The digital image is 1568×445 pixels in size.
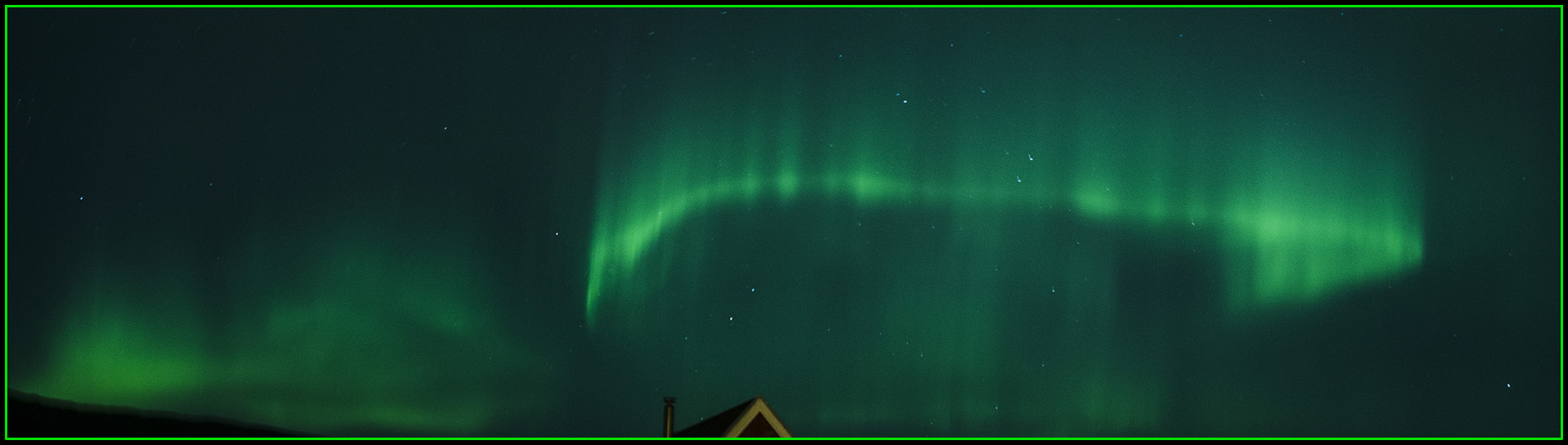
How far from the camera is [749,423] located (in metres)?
15.0

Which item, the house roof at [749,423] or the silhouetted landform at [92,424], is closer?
the house roof at [749,423]

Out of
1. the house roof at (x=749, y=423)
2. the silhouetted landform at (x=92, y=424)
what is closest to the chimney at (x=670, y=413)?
the house roof at (x=749, y=423)

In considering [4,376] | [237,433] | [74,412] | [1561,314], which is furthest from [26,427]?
[1561,314]

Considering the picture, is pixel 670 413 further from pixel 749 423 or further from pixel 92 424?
pixel 92 424

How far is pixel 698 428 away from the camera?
53.9ft

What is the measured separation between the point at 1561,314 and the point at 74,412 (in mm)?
45852

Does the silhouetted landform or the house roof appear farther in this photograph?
the silhouetted landform

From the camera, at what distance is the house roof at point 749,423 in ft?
48.8

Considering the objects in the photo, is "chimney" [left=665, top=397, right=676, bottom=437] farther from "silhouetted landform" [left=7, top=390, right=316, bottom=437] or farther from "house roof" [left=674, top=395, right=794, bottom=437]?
"silhouetted landform" [left=7, top=390, right=316, bottom=437]

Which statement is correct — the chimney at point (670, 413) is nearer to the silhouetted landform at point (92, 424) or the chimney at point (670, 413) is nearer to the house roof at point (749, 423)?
the house roof at point (749, 423)

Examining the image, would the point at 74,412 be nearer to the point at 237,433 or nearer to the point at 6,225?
the point at 237,433

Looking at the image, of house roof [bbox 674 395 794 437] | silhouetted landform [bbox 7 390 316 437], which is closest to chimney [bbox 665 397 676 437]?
house roof [bbox 674 395 794 437]

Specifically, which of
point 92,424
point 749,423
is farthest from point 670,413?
point 92,424

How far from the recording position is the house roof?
14859 millimetres
